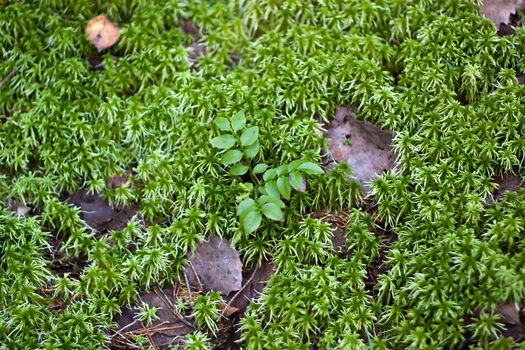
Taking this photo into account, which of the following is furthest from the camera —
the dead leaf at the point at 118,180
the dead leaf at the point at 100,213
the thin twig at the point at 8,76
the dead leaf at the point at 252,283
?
the thin twig at the point at 8,76

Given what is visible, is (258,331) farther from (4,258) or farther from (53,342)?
(4,258)

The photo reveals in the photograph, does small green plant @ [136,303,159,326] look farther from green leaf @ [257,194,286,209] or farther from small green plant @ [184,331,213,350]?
green leaf @ [257,194,286,209]

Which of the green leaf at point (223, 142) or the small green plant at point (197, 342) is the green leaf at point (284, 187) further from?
the small green plant at point (197, 342)

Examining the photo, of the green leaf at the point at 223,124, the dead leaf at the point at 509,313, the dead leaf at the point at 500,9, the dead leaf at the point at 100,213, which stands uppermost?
the dead leaf at the point at 500,9

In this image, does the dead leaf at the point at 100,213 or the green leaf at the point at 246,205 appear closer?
the green leaf at the point at 246,205

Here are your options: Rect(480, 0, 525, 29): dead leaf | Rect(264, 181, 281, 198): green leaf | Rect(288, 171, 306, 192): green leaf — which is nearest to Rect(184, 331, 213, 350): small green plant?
Rect(264, 181, 281, 198): green leaf

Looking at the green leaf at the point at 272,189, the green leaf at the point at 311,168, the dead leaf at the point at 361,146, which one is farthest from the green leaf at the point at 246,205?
the dead leaf at the point at 361,146
